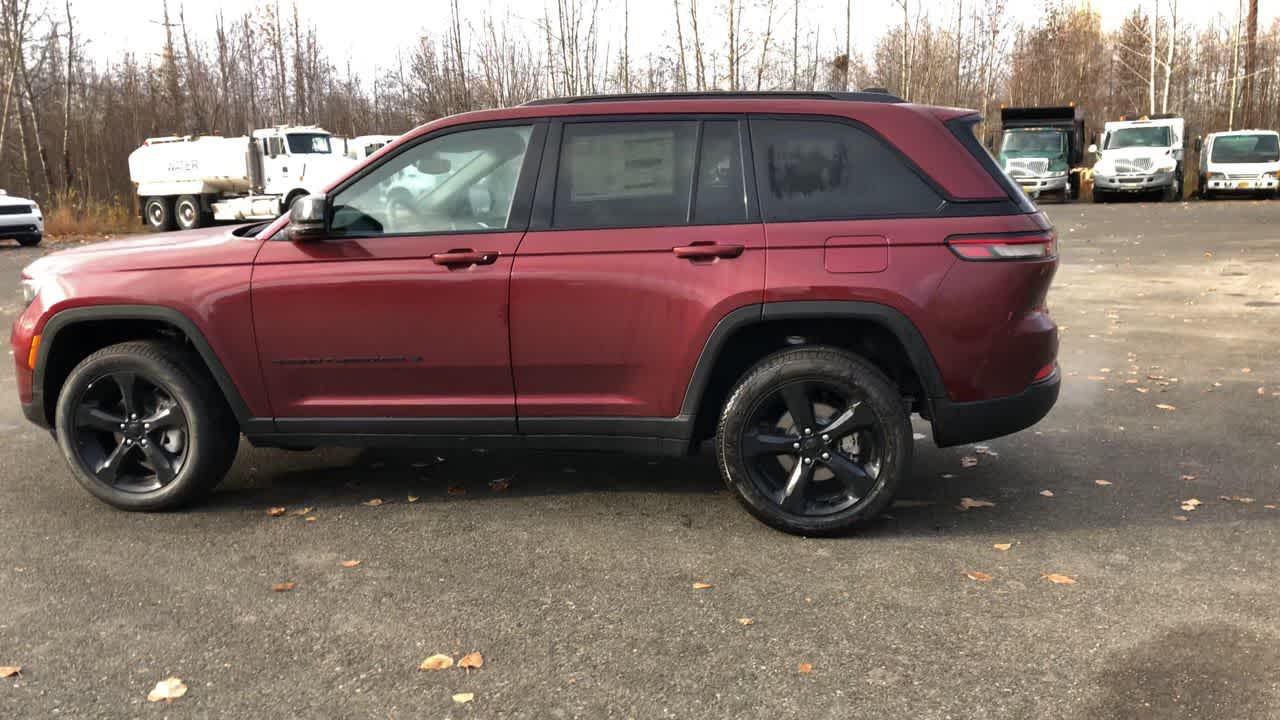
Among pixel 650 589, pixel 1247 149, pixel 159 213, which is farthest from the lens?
pixel 159 213

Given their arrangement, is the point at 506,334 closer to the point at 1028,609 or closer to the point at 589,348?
the point at 589,348

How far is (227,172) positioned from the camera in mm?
29797

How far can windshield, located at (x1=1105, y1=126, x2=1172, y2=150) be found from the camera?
30438mm

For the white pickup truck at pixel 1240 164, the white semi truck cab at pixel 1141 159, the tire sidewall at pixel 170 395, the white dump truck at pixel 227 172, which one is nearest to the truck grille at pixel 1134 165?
the white semi truck cab at pixel 1141 159

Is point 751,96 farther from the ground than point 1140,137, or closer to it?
closer to it

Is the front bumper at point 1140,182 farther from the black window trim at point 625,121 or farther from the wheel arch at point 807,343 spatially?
the black window trim at point 625,121

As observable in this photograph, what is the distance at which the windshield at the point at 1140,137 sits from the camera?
→ 3044cm

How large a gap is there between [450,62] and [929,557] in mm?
32353

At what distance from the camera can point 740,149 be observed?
4.68 meters

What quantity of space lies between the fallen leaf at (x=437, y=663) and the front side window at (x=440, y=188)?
1.94 meters

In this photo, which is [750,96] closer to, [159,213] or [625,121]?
[625,121]

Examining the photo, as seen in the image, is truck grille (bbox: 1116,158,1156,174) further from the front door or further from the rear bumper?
the front door

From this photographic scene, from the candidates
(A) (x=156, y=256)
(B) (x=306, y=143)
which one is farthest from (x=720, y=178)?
(B) (x=306, y=143)

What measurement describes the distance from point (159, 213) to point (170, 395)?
1130 inches
